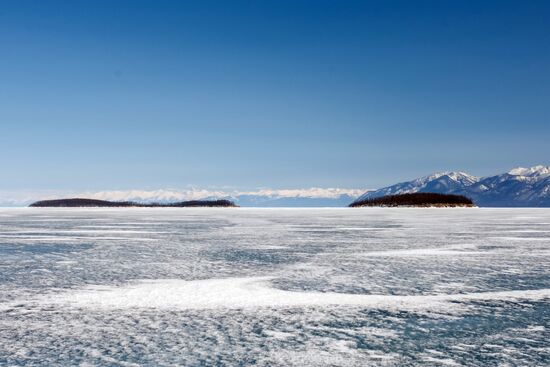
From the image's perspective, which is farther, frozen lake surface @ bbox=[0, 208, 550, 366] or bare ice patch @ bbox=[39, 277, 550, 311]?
bare ice patch @ bbox=[39, 277, 550, 311]

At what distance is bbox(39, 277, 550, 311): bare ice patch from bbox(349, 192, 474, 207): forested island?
96.1 metres

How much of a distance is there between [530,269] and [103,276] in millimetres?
7476

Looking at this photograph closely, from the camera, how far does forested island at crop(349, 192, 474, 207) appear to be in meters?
105

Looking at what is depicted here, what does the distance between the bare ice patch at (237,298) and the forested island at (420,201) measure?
96145mm

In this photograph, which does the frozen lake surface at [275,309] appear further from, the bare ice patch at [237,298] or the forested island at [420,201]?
the forested island at [420,201]

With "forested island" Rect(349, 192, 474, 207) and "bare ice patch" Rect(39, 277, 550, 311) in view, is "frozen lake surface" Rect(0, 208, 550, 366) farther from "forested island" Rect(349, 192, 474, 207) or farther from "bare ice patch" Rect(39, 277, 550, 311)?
"forested island" Rect(349, 192, 474, 207)

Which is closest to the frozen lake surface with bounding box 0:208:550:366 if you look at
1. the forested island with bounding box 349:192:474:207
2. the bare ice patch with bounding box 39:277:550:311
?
the bare ice patch with bounding box 39:277:550:311

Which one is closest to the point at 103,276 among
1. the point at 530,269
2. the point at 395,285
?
the point at 395,285

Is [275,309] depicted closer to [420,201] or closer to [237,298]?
[237,298]

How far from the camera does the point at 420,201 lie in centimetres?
10706

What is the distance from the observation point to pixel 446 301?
7.25 m

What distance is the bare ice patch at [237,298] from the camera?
22.9ft

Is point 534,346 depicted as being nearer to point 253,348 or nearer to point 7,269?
point 253,348

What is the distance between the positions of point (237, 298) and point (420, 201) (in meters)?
103
